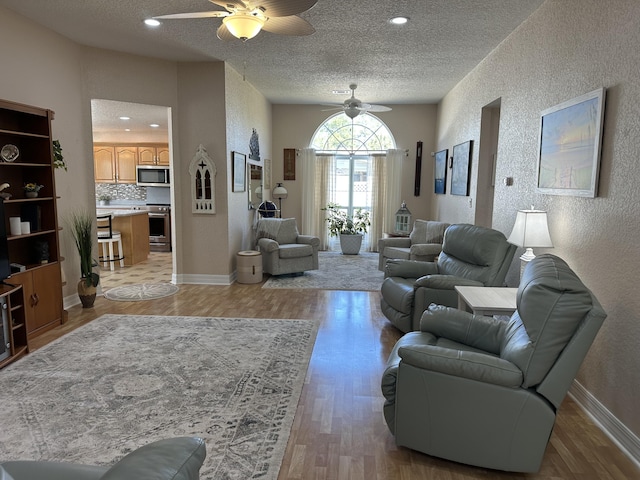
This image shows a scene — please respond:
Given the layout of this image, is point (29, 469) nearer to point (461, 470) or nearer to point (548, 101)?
point (461, 470)

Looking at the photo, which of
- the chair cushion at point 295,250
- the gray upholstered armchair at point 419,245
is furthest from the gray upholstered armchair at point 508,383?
the chair cushion at point 295,250

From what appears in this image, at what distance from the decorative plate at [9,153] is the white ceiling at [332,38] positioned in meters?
1.20

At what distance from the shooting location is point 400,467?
6.84 ft

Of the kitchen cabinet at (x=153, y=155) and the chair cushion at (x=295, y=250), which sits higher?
the kitchen cabinet at (x=153, y=155)

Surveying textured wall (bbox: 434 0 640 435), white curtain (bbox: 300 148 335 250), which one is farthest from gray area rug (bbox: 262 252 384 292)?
textured wall (bbox: 434 0 640 435)

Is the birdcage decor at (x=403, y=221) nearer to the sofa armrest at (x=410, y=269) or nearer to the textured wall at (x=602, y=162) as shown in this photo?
the sofa armrest at (x=410, y=269)

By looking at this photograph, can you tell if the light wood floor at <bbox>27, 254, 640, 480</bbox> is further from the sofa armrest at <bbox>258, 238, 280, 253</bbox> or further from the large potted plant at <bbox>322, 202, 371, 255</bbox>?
the large potted plant at <bbox>322, 202, 371, 255</bbox>

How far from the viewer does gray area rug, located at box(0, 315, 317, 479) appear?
219 cm

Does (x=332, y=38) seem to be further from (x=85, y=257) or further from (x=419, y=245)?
(x=85, y=257)

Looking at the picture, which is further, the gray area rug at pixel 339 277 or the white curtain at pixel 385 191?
the white curtain at pixel 385 191

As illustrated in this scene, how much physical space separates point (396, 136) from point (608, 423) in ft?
21.7

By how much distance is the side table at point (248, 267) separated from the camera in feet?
19.0

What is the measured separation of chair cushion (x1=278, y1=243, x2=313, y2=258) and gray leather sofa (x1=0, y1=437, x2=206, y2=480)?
A: 4766mm

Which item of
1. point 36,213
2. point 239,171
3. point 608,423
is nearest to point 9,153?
point 36,213
